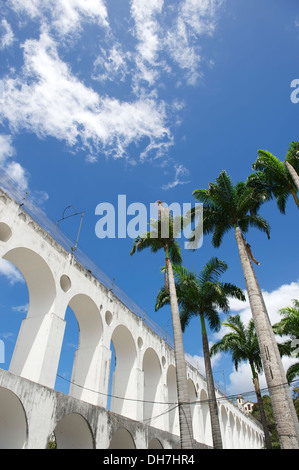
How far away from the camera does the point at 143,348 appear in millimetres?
19219

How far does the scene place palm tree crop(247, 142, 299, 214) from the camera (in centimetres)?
1452

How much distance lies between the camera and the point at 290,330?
1994cm

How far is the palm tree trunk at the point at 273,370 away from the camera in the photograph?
10.1 metres

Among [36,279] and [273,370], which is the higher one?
[36,279]

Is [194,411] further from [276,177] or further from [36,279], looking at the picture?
[276,177]

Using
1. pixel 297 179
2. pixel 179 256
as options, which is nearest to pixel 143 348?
pixel 179 256

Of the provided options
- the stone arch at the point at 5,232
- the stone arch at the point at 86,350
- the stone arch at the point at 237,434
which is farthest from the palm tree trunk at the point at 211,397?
the stone arch at the point at 237,434

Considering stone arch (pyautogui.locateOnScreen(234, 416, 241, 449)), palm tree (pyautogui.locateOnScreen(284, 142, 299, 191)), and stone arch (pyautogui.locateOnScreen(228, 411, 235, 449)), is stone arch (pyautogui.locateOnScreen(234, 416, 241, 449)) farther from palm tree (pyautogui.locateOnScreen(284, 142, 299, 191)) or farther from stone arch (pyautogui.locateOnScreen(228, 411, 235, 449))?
palm tree (pyautogui.locateOnScreen(284, 142, 299, 191))

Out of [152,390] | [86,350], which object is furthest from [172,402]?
[86,350]

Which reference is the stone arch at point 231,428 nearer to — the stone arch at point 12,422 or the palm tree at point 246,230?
the palm tree at point 246,230

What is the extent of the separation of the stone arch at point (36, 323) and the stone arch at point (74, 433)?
2122 mm

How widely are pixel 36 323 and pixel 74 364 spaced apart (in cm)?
370

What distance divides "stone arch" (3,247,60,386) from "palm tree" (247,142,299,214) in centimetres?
1065

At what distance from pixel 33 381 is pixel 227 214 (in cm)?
1131
